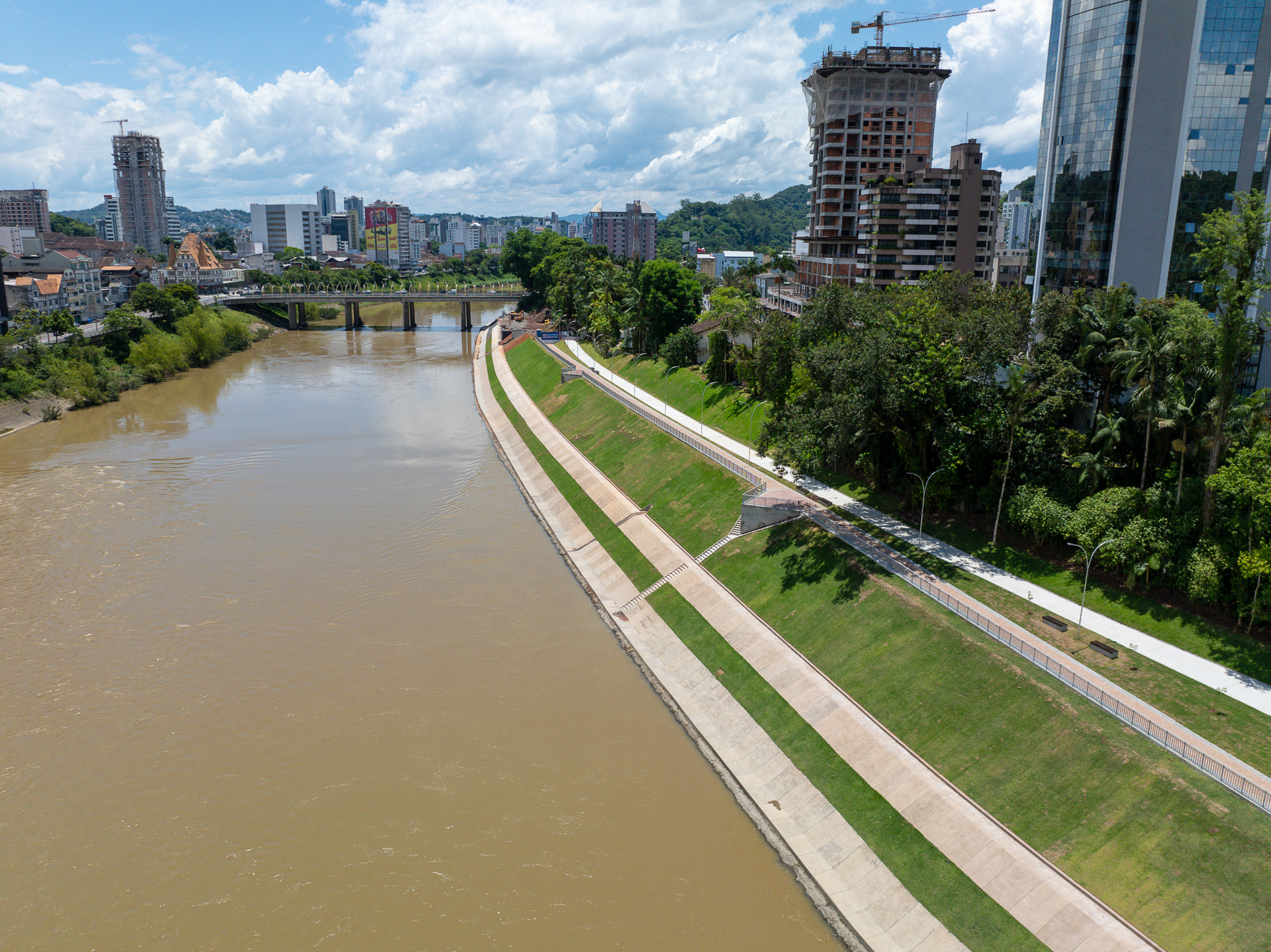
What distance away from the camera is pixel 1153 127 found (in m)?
52.3

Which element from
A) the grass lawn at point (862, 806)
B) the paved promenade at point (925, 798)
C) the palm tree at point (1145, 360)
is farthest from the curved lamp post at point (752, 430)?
the palm tree at point (1145, 360)

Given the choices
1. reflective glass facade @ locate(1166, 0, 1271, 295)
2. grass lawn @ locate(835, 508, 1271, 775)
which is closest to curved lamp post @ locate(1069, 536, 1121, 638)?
grass lawn @ locate(835, 508, 1271, 775)

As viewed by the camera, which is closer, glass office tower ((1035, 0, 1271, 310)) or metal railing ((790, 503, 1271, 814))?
metal railing ((790, 503, 1271, 814))

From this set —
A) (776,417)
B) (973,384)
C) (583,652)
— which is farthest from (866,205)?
(583,652)

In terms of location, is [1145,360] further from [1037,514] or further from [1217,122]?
[1217,122]

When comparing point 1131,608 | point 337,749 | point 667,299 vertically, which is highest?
point 667,299

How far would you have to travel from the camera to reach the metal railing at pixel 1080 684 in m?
20.4

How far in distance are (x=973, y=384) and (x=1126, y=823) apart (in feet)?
67.7

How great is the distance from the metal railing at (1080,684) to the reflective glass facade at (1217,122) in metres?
33.3

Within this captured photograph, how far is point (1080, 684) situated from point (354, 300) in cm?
13293

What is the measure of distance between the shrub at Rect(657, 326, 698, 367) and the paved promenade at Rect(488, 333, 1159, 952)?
36298 millimetres

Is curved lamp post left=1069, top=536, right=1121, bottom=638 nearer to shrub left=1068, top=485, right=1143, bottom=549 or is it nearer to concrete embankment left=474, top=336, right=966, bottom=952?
shrub left=1068, top=485, right=1143, bottom=549

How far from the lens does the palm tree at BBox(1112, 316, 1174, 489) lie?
32031mm

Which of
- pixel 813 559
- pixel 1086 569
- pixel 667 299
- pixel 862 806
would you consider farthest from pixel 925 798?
pixel 667 299
